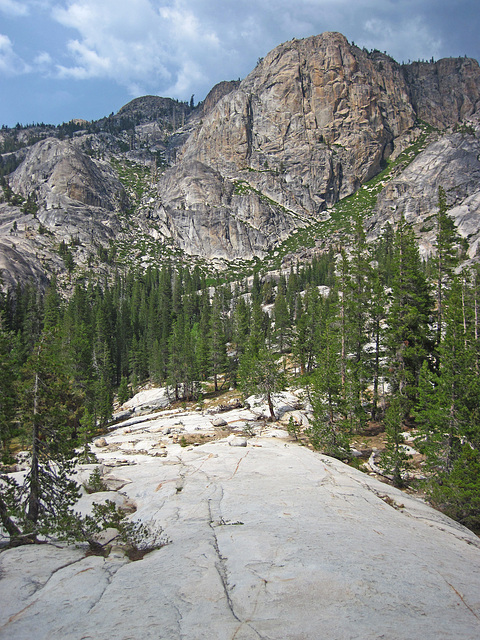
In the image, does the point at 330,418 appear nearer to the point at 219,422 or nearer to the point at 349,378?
the point at 349,378

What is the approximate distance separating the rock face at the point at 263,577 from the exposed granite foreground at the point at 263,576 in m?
0.03

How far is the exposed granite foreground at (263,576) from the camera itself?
5914 mm

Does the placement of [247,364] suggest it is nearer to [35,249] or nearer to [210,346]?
[210,346]

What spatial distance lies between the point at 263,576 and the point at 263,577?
5 centimetres

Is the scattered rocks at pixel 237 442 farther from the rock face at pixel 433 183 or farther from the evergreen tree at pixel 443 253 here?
the rock face at pixel 433 183

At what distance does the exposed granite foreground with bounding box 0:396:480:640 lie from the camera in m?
5.91

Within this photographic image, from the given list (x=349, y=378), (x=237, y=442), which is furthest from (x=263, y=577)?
(x=349, y=378)

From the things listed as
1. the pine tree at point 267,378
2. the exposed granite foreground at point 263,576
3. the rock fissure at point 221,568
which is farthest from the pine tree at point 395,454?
the pine tree at point 267,378

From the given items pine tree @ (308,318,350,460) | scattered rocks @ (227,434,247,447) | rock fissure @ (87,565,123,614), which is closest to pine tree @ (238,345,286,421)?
scattered rocks @ (227,434,247,447)

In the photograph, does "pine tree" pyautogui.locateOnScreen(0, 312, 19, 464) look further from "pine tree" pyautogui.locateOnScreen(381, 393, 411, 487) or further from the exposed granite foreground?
"pine tree" pyautogui.locateOnScreen(381, 393, 411, 487)

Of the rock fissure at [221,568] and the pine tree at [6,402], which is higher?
the pine tree at [6,402]

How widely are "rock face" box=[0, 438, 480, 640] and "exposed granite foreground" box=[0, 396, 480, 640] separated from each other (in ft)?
0.11

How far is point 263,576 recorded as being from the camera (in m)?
7.68

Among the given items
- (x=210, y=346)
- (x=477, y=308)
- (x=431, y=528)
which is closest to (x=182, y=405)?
(x=210, y=346)
